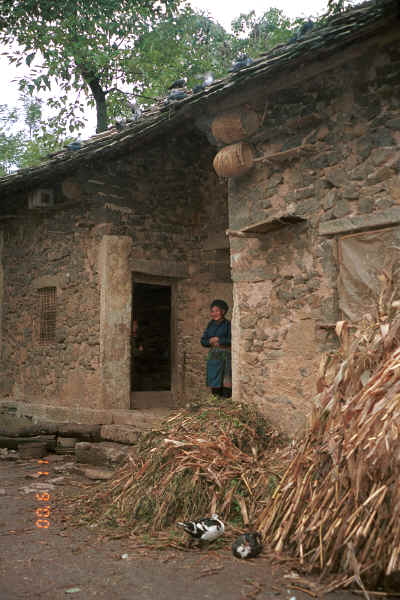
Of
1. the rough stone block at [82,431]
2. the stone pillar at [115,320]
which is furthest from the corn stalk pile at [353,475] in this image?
the stone pillar at [115,320]

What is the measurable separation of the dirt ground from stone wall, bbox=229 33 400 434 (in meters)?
1.32

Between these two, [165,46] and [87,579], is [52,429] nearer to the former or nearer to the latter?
[87,579]

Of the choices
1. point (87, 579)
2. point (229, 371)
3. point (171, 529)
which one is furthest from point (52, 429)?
point (87, 579)

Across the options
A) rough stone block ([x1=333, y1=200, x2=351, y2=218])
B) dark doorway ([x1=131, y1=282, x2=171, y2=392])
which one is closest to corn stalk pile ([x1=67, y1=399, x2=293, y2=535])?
rough stone block ([x1=333, y1=200, x2=351, y2=218])

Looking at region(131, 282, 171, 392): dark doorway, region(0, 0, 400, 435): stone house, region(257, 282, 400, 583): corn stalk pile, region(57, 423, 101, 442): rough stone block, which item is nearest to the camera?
region(257, 282, 400, 583): corn stalk pile

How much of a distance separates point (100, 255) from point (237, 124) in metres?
2.89

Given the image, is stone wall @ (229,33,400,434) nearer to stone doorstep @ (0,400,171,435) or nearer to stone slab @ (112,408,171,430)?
stone slab @ (112,408,171,430)

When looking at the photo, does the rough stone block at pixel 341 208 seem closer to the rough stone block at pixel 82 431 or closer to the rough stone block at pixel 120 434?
the rough stone block at pixel 120 434

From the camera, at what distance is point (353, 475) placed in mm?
2959

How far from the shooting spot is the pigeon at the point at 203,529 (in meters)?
3.55

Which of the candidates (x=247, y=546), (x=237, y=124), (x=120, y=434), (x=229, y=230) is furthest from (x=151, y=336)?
(x=247, y=546)

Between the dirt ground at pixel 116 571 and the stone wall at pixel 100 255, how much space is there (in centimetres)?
343

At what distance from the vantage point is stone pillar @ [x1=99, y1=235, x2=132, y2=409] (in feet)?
24.0

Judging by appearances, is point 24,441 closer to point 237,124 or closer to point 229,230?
point 229,230
